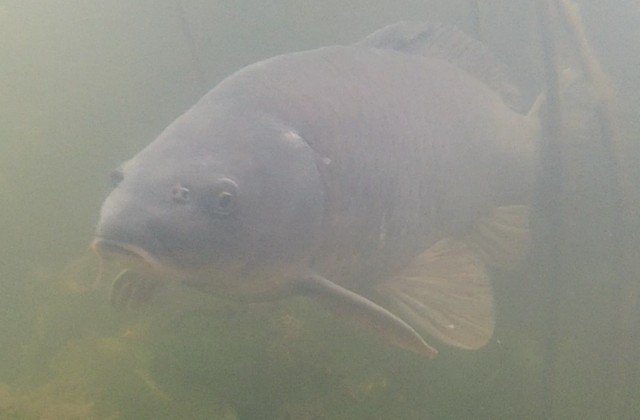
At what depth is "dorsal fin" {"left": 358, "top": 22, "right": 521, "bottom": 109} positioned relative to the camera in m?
2.81

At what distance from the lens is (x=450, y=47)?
306 cm

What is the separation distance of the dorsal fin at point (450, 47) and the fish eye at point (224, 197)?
1.29 meters

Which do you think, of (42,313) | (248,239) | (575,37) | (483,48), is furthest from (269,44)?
(248,239)

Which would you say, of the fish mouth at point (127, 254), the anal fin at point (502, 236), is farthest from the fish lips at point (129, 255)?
the anal fin at point (502, 236)

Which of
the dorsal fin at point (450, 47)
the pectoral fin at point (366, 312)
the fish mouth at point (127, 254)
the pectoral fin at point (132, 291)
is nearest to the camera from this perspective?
the fish mouth at point (127, 254)

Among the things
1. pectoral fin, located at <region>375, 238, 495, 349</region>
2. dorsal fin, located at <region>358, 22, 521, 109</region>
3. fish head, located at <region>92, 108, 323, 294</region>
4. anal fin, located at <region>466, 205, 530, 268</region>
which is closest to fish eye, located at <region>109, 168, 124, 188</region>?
fish head, located at <region>92, 108, 323, 294</region>

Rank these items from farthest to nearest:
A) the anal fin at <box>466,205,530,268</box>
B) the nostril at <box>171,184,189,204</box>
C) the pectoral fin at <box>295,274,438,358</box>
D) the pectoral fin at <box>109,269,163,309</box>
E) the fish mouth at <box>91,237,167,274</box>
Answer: the anal fin at <box>466,205,530,268</box> → the pectoral fin at <box>109,269,163,309</box> → the pectoral fin at <box>295,274,438,358</box> → the nostril at <box>171,184,189,204</box> → the fish mouth at <box>91,237,167,274</box>

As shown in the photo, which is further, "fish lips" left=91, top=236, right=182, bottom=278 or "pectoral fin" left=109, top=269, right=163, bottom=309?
"pectoral fin" left=109, top=269, right=163, bottom=309

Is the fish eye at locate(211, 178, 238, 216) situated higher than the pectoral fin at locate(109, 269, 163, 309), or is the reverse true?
the fish eye at locate(211, 178, 238, 216)

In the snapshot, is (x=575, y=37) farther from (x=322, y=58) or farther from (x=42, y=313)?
(x=42, y=313)

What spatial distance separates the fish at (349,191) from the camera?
69.4 inches

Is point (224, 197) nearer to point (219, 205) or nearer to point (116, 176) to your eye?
point (219, 205)

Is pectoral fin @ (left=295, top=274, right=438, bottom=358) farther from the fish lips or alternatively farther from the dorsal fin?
the dorsal fin

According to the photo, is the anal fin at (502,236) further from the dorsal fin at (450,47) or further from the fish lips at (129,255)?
the fish lips at (129,255)
